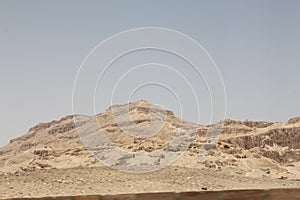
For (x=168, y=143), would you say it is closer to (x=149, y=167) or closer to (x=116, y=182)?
(x=149, y=167)

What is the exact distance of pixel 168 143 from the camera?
3152 cm

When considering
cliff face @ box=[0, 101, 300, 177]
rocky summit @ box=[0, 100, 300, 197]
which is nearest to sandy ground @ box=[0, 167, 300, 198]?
rocky summit @ box=[0, 100, 300, 197]

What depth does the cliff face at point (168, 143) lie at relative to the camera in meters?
27.6

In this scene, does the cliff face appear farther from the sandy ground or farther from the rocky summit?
the sandy ground

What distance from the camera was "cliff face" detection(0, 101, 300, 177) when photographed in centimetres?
2756

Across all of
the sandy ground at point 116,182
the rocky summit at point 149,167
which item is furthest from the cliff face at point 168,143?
the sandy ground at point 116,182

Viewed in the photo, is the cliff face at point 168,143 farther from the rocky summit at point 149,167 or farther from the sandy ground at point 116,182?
the sandy ground at point 116,182

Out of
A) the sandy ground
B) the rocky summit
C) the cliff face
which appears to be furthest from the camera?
the cliff face

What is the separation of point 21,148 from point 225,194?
291 feet

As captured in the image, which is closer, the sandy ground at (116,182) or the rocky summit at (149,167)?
the sandy ground at (116,182)

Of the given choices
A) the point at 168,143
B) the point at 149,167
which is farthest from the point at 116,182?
the point at 168,143

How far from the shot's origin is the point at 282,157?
48.9 m

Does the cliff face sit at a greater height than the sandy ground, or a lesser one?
greater

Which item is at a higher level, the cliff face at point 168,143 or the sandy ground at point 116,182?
the cliff face at point 168,143
